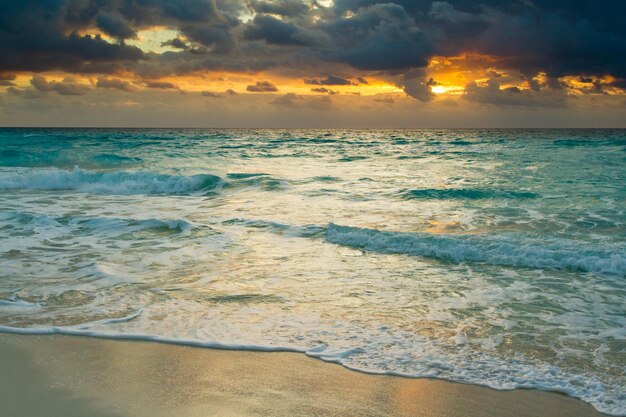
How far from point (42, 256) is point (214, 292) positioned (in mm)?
4043

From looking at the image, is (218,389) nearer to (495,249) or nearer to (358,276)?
(358,276)

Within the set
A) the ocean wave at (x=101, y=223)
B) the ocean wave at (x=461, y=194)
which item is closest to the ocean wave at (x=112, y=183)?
the ocean wave at (x=101, y=223)

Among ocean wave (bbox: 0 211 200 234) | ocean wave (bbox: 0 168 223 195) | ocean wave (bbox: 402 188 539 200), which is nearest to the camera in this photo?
ocean wave (bbox: 0 211 200 234)

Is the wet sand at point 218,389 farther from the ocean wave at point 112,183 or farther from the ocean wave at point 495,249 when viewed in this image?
the ocean wave at point 112,183

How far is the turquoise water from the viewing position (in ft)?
18.0

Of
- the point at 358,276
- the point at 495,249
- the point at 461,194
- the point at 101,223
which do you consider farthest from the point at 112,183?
the point at 495,249

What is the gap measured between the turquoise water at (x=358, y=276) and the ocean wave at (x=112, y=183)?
3223mm

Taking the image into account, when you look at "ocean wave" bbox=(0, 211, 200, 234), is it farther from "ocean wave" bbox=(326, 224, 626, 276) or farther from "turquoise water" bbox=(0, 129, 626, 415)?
"ocean wave" bbox=(326, 224, 626, 276)

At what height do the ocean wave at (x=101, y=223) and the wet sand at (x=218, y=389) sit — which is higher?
the ocean wave at (x=101, y=223)

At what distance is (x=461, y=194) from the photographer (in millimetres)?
18266

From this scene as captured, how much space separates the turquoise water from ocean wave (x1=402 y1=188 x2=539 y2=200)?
68 millimetres

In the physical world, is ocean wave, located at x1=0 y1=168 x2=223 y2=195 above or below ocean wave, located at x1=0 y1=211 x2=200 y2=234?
above

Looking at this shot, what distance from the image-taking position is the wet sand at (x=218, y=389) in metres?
4.08

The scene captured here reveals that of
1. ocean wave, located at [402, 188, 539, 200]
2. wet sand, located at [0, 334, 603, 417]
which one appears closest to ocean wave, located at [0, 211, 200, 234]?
wet sand, located at [0, 334, 603, 417]
